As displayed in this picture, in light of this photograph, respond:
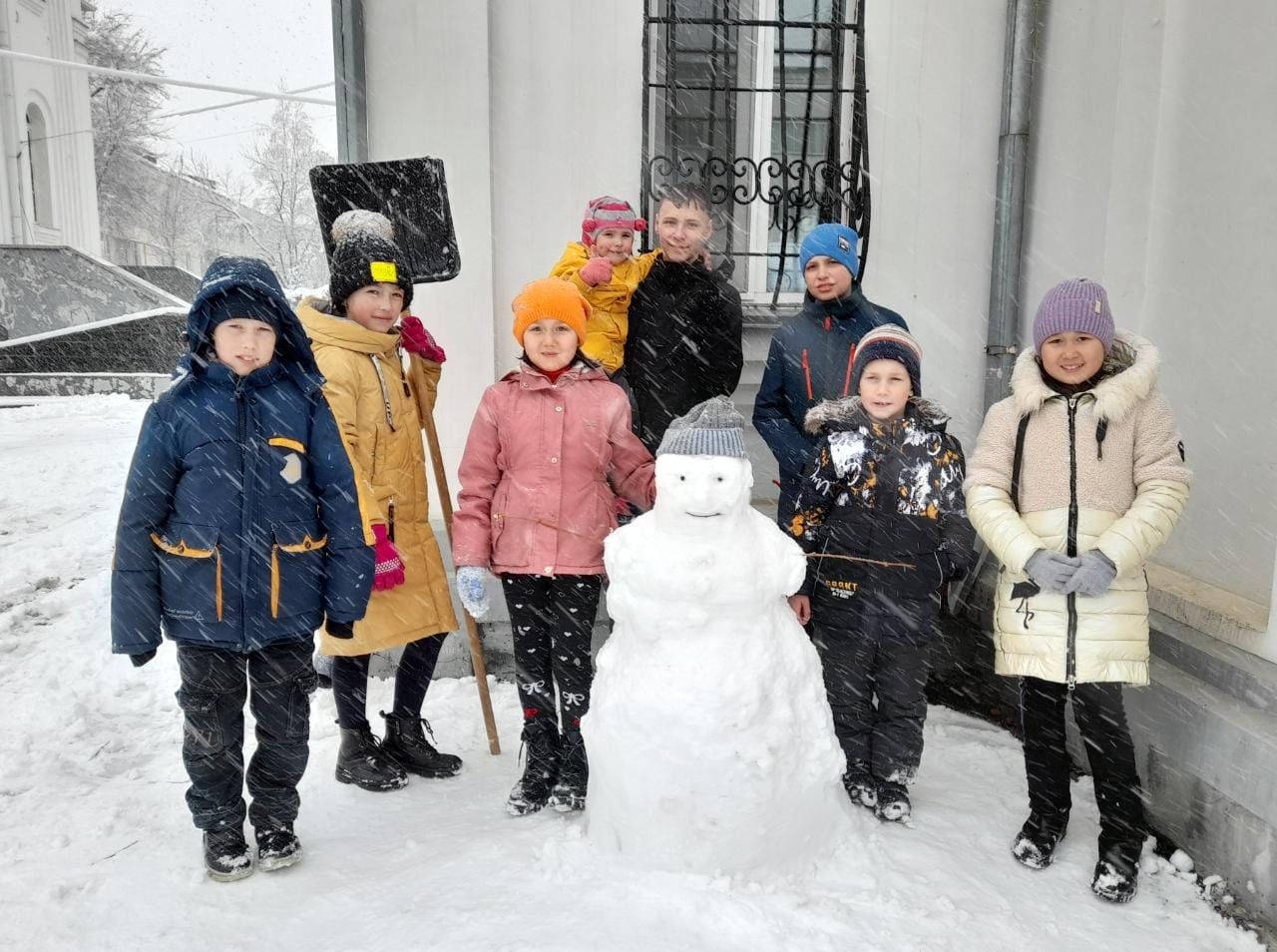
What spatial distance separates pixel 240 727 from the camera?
8.91 feet

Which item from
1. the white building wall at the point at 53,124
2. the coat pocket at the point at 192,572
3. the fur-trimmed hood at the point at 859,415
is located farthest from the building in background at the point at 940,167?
the white building wall at the point at 53,124

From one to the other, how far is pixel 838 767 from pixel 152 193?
124 ft

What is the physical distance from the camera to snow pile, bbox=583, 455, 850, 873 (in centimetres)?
239

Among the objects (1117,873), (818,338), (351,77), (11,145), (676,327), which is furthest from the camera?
(11,145)

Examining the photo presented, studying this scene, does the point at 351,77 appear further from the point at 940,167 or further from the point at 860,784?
the point at 860,784

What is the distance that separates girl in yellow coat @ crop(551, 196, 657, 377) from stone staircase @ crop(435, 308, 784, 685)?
105 cm

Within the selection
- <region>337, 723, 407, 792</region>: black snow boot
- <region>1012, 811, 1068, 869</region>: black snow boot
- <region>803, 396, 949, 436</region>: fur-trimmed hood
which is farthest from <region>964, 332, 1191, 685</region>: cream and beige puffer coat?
<region>337, 723, 407, 792</region>: black snow boot

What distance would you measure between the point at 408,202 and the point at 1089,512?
2.76 meters

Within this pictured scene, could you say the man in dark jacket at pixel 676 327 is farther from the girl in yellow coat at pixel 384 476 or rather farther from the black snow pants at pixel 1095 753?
the black snow pants at pixel 1095 753

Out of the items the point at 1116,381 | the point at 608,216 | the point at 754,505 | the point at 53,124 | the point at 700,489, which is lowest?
the point at 754,505

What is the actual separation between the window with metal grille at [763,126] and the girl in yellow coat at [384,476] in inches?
66.1

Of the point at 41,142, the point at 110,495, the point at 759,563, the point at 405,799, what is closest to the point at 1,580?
the point at 110,495

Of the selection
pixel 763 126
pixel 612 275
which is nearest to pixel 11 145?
pixel 763 126

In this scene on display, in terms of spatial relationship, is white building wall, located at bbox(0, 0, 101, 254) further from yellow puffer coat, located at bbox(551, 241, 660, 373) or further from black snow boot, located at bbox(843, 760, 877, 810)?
black snow boot, located at bbox(843, 760, 877, 810)
